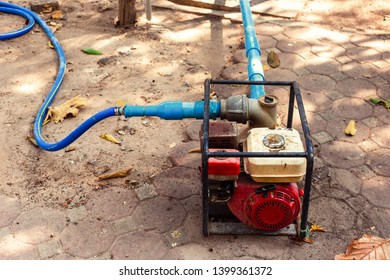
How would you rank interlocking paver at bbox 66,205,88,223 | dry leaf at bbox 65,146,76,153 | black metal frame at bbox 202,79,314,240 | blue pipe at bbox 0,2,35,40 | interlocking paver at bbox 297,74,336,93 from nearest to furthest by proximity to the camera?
black metal frame at bbox 202,79,314,240 → interlocking paver at bbox 66,205,88,223 → dry leaf at bbox 65,146,76,153 → interlocking paver at bbox 297,74,336,93 → blue pipe at bbox 0,2,35,40

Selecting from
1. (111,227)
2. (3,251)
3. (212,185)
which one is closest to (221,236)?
(212,185)

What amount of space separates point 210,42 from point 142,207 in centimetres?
227

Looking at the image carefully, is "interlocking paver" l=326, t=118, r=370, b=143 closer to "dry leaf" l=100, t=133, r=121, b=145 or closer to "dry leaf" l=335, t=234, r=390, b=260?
"dry leaf" l=335, t=234, r=390, b=260

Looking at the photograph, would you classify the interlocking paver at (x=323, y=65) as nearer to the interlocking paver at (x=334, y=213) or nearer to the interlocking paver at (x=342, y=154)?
the interlocking paver at (x=342, y=154)

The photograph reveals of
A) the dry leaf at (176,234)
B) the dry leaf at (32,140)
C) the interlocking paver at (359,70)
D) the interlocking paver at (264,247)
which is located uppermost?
the interlocking paver at (359,70)

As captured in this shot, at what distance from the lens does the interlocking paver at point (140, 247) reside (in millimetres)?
2732

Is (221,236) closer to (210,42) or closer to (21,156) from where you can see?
(21,156)

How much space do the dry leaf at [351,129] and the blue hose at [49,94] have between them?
5.64ft

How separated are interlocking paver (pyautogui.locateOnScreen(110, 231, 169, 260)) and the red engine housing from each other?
1.52 feet

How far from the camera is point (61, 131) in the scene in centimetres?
364

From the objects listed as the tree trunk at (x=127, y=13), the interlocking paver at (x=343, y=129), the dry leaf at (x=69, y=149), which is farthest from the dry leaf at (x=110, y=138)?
the tree trunk at (x=127, y=13)

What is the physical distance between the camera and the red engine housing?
259 cm

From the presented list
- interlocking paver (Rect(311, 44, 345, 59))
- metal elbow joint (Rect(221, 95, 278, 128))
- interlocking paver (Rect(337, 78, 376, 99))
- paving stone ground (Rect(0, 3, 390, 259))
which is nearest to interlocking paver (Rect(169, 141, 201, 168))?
paving stone ground (Rect(0, 3, 390, 259))

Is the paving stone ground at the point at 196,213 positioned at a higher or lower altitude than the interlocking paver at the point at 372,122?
lower
